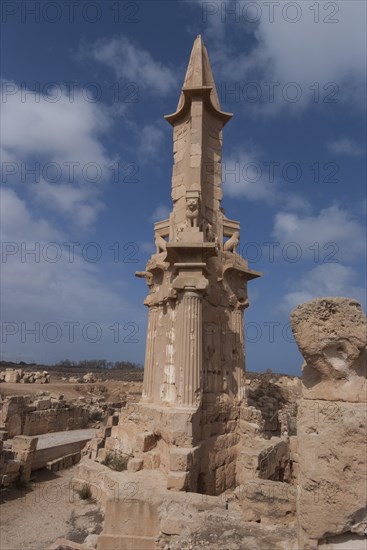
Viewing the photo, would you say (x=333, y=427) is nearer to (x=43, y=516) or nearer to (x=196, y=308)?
(x=196, y=308)

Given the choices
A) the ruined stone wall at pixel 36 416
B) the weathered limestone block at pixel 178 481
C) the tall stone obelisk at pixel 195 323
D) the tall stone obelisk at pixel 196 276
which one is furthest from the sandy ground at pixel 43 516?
the ruined stone wall at pixel 36 416

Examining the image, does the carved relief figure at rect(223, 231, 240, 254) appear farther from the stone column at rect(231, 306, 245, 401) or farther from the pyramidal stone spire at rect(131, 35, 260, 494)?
the stone column at rect(231, 306, 245, 401)

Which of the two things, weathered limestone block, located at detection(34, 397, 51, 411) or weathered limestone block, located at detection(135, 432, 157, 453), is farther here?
weathered limestone block, located at detection(34, 397, 51, 411)

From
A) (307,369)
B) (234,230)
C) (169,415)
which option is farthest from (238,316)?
(307,369)

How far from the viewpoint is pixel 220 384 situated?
873cm

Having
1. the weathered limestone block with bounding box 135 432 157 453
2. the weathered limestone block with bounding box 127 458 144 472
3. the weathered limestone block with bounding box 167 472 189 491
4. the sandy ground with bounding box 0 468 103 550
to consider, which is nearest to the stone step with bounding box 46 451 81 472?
the sandy ground with bounding box 0 468 103 550

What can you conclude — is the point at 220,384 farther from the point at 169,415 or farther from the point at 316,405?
the point at 316,405

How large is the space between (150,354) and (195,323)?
246cm

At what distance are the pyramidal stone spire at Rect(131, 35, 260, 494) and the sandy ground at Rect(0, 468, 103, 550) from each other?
1556 mm

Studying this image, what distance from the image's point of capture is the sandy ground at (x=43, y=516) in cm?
659

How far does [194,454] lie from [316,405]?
15.9 feet

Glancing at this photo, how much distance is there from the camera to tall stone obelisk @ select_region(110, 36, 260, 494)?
7.60 m

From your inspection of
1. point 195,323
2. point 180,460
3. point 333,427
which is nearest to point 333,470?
point 333,427

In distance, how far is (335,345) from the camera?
2811 millimetres
